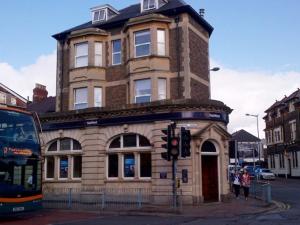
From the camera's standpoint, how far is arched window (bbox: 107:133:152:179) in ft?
78.7

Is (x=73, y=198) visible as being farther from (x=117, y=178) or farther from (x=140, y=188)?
(x=140, y=188)

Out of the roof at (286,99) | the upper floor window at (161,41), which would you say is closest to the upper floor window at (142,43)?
the upper floor window at (161,41)

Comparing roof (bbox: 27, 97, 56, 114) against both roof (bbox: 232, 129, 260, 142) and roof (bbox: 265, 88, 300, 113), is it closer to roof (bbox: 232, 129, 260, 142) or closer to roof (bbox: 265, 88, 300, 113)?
roof (bbox: 265, 88, 300, 113)

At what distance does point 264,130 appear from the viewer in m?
72.8

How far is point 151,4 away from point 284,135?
132 feet

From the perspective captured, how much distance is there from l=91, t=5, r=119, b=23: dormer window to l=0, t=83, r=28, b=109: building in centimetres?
1978

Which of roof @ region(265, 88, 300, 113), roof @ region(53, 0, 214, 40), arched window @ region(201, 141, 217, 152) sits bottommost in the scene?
arched window @ region(201, 141, 217, 152)

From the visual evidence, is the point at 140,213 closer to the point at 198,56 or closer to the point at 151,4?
the point at 198,56

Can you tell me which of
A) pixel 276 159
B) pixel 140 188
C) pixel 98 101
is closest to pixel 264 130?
pixel 276 159

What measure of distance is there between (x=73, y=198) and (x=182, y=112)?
8.62 m

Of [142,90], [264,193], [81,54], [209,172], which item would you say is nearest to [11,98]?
[81,54]

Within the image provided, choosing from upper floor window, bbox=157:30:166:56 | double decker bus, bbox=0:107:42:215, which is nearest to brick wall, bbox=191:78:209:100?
upper floor window, bbox=157:30:166:56

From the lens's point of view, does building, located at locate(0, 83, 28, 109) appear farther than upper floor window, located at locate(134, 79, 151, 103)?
Yes

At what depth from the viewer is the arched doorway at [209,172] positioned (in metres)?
23.1
